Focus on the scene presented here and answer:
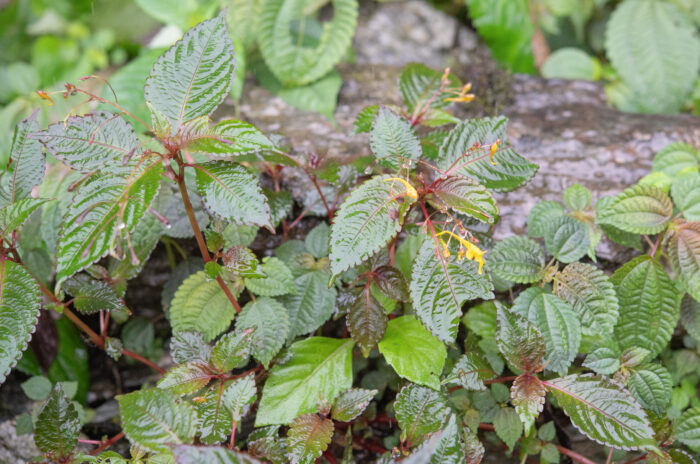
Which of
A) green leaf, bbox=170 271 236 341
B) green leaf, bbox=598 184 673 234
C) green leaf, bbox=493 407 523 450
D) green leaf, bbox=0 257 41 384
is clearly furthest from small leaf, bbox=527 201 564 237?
green leaf, bbox=0 257 41 384

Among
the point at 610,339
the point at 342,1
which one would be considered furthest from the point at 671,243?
the point at 342,1

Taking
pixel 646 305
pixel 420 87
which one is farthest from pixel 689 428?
pixel 420 87

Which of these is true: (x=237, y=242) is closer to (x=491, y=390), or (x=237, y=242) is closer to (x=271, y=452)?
(x=271, y=452)

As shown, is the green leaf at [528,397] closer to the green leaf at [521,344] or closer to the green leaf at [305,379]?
the green leaf at [521,344]

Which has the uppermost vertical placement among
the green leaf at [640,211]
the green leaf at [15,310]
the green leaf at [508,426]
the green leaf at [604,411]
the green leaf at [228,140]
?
the green leaf at [228,140]

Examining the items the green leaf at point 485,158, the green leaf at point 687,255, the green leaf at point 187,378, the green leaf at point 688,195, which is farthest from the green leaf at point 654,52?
the green leaf at point 187,378

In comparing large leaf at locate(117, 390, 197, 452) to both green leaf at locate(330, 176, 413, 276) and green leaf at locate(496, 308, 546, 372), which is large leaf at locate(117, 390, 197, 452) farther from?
green leaf at locate(496, 308, 546, 372)
